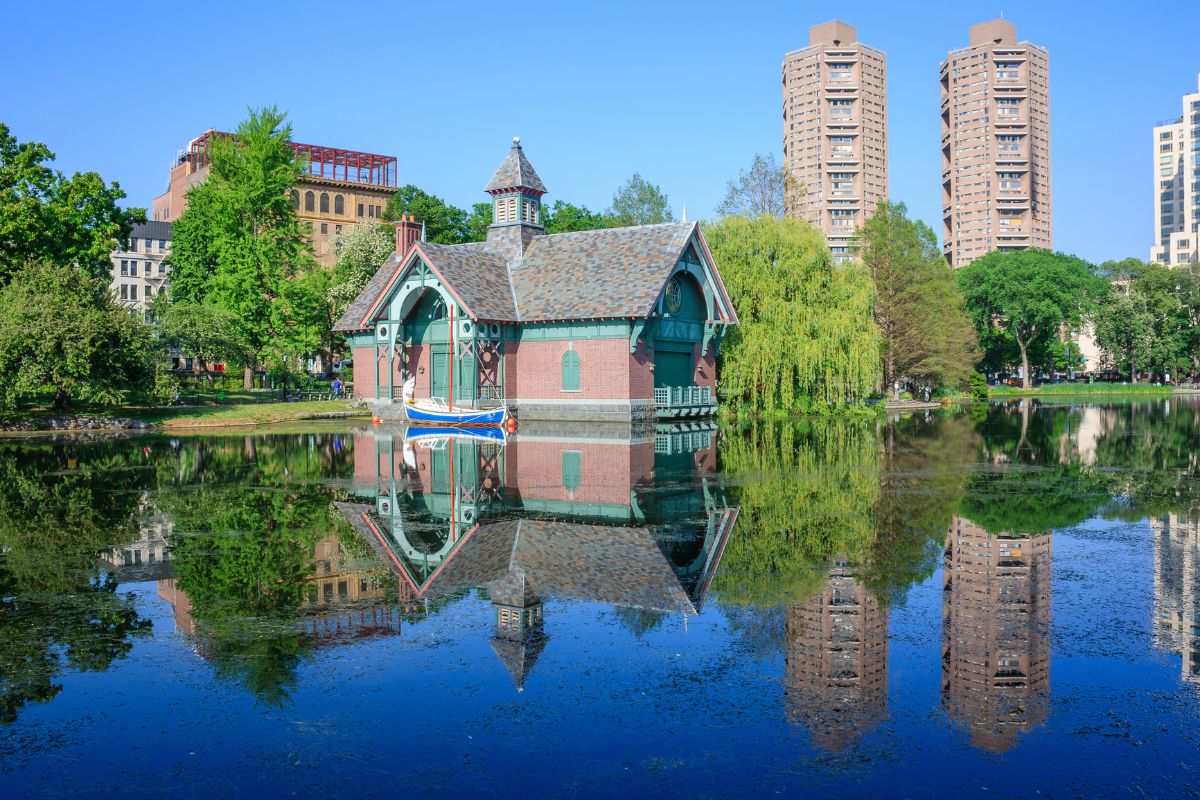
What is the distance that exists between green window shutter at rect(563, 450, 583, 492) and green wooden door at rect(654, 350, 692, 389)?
16.9 metres

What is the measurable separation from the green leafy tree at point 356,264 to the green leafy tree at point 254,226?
12.4 feet

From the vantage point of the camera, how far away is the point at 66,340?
35625 mm

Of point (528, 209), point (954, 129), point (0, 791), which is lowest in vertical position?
point (0, 791)

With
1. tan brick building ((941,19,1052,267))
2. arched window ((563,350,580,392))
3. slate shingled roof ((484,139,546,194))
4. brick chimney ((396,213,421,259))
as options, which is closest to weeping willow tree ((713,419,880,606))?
arched window ((563,350,580,392))

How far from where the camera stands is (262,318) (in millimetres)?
55219

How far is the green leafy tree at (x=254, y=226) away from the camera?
54.2 meters

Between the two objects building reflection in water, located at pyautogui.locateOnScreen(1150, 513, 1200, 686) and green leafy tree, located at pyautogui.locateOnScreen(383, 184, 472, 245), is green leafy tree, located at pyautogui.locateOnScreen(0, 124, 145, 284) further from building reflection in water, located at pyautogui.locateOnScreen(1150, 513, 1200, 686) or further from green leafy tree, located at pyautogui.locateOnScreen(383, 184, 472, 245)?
building reflection in water, located at pyautogui.locateOnScreen(1150, 513, 1200, 686)

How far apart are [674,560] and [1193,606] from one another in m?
5.00

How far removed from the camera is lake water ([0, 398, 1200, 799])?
5.45 meters

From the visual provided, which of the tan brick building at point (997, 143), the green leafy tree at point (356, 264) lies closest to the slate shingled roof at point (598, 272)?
the green leafy tree at point (356, 264)

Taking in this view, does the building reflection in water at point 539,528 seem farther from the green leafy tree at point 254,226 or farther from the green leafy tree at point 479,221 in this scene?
the green leafy tree at point 479,221

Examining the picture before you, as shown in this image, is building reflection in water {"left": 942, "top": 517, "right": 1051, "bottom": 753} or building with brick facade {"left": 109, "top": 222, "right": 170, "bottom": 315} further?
building with brick facade {"left": 109, "top": 222, "right": 170, "bottom": 315}

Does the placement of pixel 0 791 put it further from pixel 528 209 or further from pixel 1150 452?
pixel 528 209

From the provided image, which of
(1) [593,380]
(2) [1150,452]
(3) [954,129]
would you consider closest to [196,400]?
(1) [593,380]
